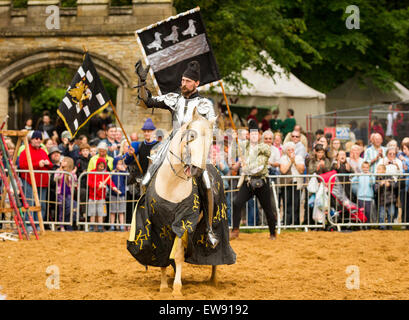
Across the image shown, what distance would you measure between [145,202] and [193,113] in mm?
1254

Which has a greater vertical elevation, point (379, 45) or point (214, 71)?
point (379, 45)

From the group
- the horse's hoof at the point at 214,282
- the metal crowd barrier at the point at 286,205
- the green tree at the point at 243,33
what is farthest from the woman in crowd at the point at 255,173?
the green tree at the point at 243,33

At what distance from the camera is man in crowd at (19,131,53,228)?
14.9m

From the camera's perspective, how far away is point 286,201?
15539 millimetres

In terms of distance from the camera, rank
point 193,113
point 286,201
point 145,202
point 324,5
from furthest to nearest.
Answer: point 324,5 < point 286,201 < point 145,202 < point 193,113

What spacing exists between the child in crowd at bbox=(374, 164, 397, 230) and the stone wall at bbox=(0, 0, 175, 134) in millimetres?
8030

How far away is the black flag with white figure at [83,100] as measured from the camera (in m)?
11.8

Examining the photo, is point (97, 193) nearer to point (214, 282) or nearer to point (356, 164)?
point (356, 164)

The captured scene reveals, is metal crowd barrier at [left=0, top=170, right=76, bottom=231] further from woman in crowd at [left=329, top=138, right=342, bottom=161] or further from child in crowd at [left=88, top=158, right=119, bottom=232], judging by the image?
woman in crowd at [left=329, top=138, right=342, bottom=161]

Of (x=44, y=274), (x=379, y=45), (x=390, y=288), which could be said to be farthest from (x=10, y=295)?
(x=379, y=45)

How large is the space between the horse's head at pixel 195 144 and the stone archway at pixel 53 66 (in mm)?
14701

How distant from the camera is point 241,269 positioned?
1067 centimetres

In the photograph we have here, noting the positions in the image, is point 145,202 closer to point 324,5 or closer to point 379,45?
point 324,5

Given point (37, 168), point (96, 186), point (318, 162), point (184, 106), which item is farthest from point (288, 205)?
point (184, 106)
